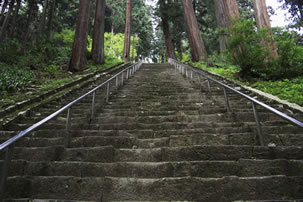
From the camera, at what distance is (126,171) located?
2367 millimetres

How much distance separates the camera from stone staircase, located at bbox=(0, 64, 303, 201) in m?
2.00

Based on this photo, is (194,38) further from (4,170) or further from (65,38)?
(4,170)

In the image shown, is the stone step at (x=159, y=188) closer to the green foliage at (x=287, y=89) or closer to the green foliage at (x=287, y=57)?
the green foliage at (x=287, y=89)

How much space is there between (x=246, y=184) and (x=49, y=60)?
12309 millimetres

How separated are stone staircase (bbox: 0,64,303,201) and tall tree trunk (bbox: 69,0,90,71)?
5899 mm

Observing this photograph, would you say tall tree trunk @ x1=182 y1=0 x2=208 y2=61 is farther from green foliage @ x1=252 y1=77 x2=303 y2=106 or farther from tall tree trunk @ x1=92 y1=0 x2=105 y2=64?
green foliage @ x1=252 y1=77 x2=303 y2=106

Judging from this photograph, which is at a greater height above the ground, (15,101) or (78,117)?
(15,101)

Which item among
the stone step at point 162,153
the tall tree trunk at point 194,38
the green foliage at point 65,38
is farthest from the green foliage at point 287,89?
the green foliage at point 65,38

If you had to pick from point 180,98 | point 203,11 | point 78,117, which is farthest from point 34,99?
point 203,11

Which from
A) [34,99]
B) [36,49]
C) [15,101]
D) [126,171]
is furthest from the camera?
[36,49]

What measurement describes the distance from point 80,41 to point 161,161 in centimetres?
880

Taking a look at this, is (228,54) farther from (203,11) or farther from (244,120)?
(203,11)

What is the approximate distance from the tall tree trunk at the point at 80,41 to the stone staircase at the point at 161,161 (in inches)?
232

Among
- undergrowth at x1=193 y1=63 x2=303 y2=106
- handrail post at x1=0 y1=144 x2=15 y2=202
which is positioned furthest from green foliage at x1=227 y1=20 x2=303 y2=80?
handrail post at x1=0 y1=144 x2=15 y2=202
